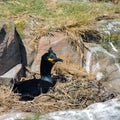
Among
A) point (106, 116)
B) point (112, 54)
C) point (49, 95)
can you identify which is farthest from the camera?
point (112, 54)

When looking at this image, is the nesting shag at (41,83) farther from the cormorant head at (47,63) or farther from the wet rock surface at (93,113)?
the wet rock surface at (93,113)

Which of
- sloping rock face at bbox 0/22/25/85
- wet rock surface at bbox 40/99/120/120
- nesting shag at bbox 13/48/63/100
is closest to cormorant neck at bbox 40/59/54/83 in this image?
nesting shag at bbox 13/48/63/100

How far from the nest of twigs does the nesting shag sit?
0.45 feet

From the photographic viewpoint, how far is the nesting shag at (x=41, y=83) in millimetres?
9466

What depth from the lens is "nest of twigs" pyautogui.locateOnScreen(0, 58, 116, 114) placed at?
29.0ft

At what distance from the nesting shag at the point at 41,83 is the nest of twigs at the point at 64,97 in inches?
5.4

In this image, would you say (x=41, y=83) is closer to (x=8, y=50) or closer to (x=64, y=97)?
(x=64, y=97)

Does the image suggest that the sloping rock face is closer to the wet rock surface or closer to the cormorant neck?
the cormorant neck

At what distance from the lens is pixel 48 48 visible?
1088 cm

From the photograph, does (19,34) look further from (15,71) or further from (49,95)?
(49,95)

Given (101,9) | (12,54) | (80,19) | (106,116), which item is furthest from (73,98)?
(101,9)

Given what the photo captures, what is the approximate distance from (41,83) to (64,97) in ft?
2.02

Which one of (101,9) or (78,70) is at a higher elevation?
(101,9)

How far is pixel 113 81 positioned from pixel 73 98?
58.4 inches
